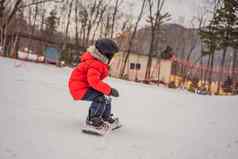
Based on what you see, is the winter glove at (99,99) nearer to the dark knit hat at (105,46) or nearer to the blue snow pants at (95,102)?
the blue snow pants at (95,102)

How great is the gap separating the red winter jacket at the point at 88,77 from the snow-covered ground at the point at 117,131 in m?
0.48

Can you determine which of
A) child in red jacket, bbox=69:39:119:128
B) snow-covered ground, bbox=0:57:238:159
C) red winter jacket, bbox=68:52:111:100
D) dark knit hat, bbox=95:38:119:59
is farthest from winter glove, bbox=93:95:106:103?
dark knit hat, bbox=95:38:119:59

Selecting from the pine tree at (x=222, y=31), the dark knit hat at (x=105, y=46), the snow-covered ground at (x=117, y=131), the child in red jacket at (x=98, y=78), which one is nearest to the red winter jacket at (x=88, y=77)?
the child in red jacket at (x=98, y=78)

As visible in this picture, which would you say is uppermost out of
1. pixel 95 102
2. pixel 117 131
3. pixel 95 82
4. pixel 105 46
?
pixel 105 46

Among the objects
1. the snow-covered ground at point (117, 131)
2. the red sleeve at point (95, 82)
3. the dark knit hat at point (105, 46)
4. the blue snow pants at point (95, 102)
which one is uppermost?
the dark knit hat at point (105, 46)

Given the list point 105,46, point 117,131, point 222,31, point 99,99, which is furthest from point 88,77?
point 222,31

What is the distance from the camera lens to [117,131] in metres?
3.95

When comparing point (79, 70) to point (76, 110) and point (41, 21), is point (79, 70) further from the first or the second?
point (41, 21)

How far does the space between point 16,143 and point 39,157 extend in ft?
1.22

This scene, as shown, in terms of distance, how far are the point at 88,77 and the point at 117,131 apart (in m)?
0.83

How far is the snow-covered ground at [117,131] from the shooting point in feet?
9.70

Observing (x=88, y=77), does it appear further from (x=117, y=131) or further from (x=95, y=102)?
(x=117, y=131)

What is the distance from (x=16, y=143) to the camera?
114 inches

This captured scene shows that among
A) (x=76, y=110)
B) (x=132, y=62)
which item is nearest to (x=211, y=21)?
(x=132, y=62)
